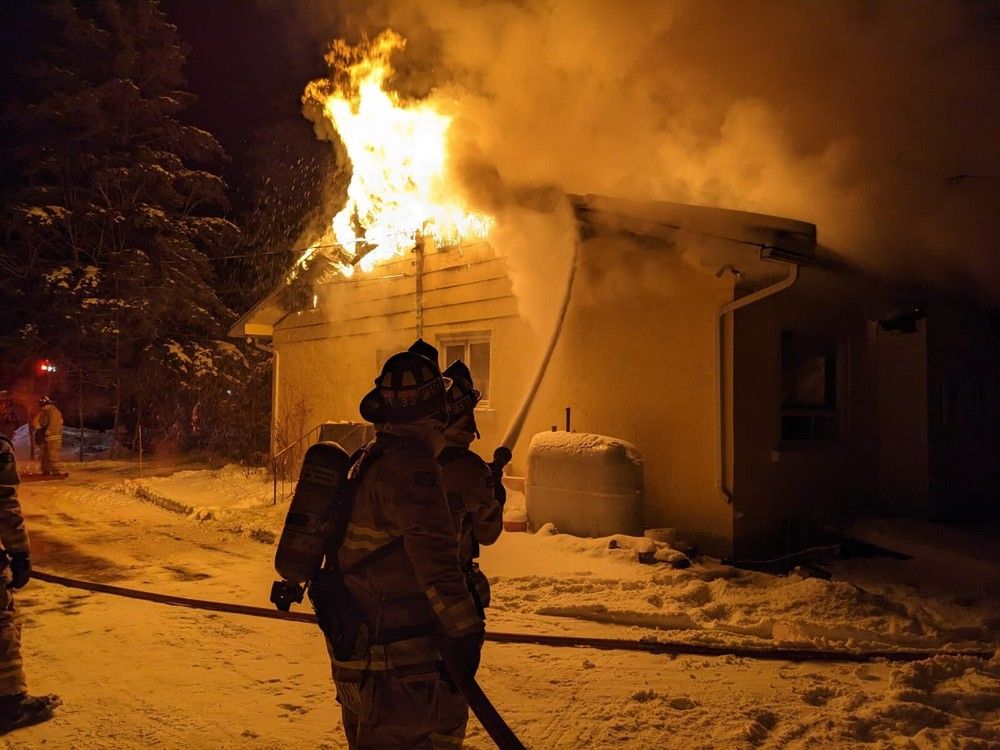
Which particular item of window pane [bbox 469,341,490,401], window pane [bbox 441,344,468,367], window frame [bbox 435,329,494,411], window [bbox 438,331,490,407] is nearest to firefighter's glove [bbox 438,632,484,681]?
window frame [bbox 435,329,494,411]

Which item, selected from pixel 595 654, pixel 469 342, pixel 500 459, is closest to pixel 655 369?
pixel 469 342

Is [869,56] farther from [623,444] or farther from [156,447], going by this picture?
[156,447]

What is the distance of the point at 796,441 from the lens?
26.5 feet

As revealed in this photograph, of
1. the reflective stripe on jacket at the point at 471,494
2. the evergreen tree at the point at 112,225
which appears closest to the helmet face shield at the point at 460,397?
the reflective stripe on jacket at the point at 471,494

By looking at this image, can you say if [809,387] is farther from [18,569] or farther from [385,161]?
[18,569]

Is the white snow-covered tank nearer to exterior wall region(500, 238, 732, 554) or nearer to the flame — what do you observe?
exterior wall region(500, 238, 732, 554)

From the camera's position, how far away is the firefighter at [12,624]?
3.89 metres

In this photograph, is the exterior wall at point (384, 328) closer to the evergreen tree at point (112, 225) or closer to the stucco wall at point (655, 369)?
the stucco wall at point (655, 369)

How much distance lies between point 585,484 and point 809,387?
3428 millimetres

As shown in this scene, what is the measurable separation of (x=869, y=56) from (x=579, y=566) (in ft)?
26.5

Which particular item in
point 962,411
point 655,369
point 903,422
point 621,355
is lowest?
point 903,422

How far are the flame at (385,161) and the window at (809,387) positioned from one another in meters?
4.04

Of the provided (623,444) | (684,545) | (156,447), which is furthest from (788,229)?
(156,447)

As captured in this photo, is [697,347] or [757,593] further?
[697,347]
